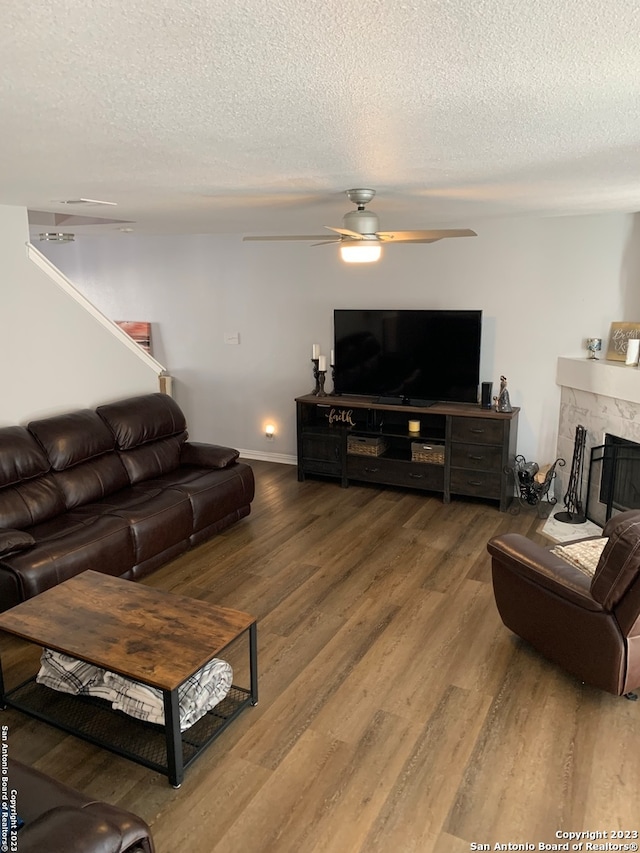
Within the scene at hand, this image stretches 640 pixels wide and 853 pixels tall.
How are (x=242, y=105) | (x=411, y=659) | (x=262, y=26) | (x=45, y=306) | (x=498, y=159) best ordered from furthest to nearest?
1. (x=45, y=306)
2. (x=411, y=659)
3. (x=498, y=159)
4. (x=242, y=105)
5. (x=262, y=26)

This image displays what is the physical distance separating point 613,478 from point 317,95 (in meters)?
3.96

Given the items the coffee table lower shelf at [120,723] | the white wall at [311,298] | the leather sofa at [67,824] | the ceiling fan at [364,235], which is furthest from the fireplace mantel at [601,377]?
the leather sofa at [67,824]

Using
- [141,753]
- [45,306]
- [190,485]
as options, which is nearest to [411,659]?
[141,753]

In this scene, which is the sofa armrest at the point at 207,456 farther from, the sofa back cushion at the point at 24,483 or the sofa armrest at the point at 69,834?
the sofa armrest at the point at 69,834

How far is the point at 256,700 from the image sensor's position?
2.75m

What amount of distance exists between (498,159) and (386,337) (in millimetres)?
3050

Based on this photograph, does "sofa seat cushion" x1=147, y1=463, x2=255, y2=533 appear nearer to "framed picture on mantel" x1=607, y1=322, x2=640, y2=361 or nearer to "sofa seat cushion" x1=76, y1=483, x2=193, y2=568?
"sofa seat cushion" x1=76, y1=483, x2=193, y2=568

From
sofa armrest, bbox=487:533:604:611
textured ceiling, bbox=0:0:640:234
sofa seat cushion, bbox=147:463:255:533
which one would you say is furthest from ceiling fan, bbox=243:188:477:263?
sofa seat cushion, bbox=147:463:255:533

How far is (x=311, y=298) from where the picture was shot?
6016 mm

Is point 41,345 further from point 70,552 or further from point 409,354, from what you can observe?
point 409,354

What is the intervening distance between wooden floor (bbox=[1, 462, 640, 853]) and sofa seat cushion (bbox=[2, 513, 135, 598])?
1.14 feet

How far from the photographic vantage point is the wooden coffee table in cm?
230

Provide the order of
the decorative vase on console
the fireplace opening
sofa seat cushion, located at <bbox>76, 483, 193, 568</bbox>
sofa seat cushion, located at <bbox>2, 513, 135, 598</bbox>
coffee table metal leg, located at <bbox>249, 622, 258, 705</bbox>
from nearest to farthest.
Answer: coffee table metal leg, located at <bbox>249, 622, 258, 705</bbox> < sofa seat cushion, located at <bbox>2, 513, 135, 598</bbox> < sofa seat cushion, located at <bbox>76, 483, 193, 568</bbox> < the fireplace opening < the decorative vase on console

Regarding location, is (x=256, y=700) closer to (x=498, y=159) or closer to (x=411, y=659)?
(x=411, y=659)
